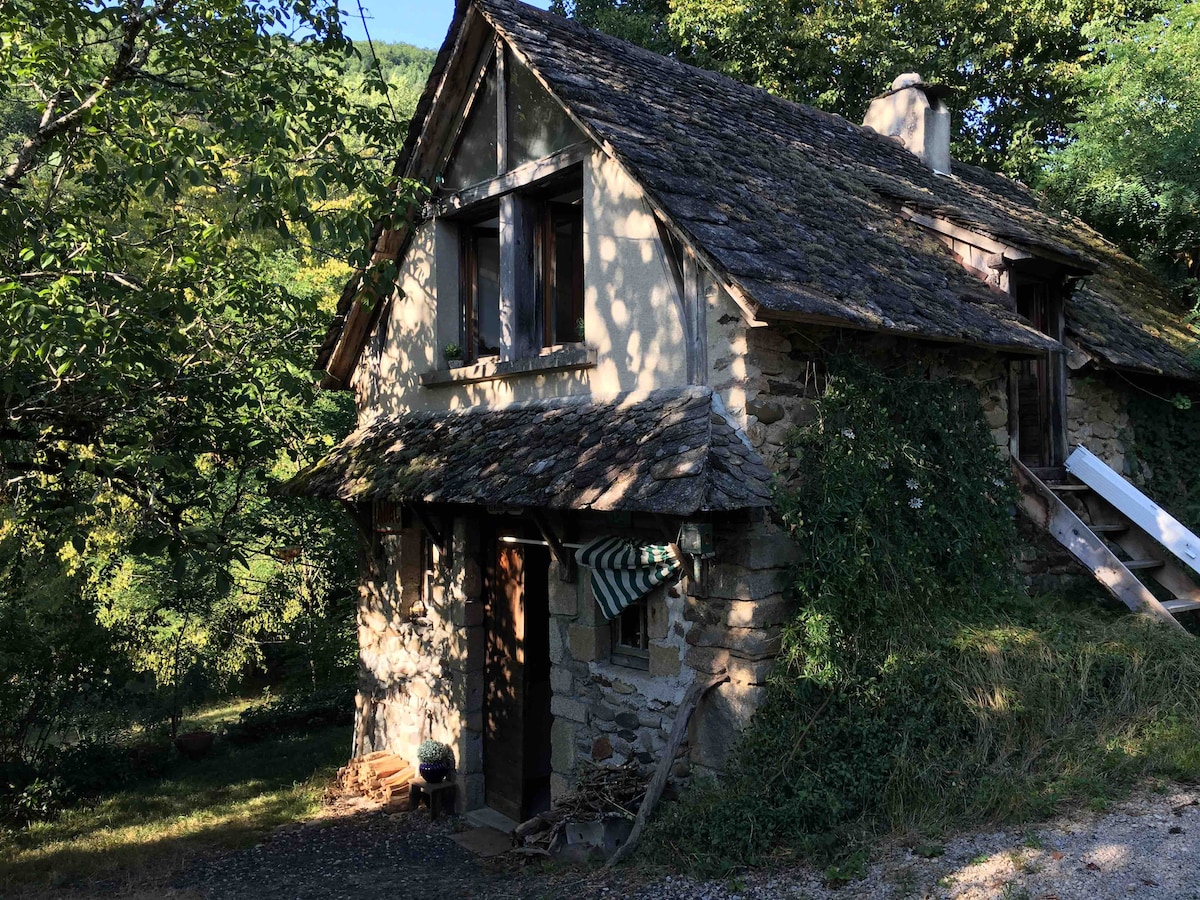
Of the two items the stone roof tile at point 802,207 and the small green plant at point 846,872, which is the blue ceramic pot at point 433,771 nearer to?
the small green plant at point 846,872

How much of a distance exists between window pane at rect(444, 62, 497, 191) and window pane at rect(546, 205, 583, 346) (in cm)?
76

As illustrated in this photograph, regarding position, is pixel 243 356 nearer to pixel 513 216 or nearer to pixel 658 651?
pixel 513 216

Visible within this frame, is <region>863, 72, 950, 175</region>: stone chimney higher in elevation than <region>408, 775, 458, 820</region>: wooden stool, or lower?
higher

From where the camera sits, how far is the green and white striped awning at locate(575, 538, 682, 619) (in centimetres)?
602

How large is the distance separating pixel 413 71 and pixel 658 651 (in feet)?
115

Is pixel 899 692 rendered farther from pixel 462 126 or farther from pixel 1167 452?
pixel 462 126

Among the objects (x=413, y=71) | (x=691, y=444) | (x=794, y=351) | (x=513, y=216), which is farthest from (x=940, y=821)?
(x=413, y=71)

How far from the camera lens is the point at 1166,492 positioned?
910 cm

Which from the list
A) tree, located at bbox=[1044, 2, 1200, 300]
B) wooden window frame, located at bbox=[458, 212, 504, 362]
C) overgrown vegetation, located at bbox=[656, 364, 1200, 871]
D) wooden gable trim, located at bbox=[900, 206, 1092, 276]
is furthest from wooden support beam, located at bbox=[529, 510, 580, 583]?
tree, located at bbox=[1044, 2, 1200, 300]

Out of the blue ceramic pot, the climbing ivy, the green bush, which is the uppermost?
the climbing ivy

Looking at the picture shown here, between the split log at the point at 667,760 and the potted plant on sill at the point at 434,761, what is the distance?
9.69 feet

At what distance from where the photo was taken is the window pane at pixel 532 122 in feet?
23.6

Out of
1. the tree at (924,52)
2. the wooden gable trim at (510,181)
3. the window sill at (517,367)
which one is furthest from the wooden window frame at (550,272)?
the tree at (924,52)

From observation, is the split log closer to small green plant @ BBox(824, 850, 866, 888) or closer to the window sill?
small green plant @ BBox(824, 850, 866, 888)
